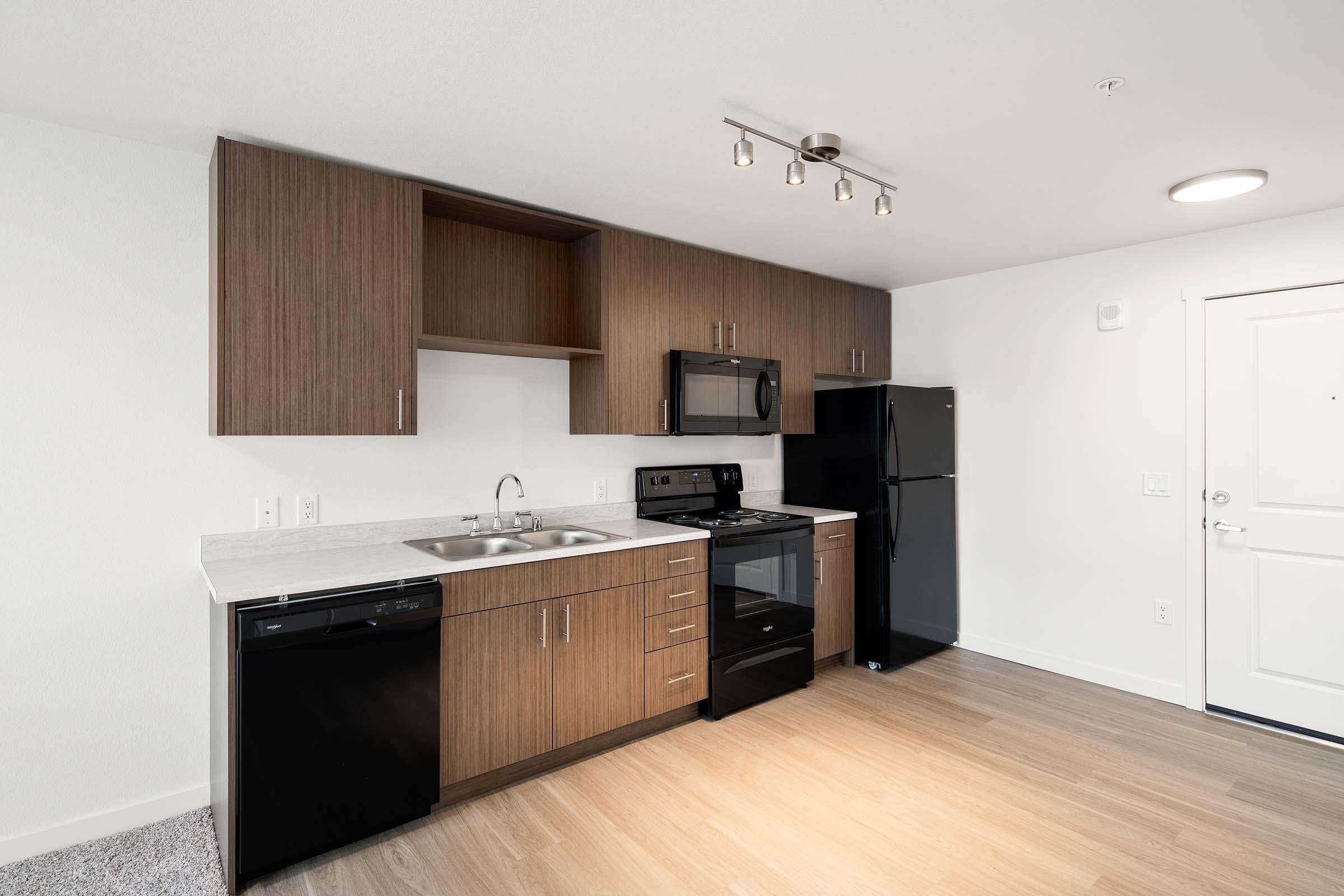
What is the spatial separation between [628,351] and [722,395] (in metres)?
0.62

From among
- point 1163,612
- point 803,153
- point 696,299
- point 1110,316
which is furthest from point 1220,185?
point 696,299

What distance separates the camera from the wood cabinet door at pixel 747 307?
369 cm

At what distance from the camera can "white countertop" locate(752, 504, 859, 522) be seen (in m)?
3.80

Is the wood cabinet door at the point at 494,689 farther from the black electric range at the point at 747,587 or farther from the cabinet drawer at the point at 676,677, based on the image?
the black electric range at the point at 747,587

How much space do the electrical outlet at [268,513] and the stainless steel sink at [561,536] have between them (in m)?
0.95

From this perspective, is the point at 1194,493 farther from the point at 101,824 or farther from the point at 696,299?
the point at 101,824

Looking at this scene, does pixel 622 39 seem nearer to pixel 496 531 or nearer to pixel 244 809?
pixel 496 531

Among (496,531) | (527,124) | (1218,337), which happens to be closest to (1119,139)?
(1218,337)

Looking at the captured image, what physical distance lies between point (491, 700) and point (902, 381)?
3.37 metres

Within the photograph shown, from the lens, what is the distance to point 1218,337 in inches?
129

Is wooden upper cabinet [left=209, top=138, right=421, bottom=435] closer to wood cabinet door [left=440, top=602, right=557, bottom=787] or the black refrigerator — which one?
wood cabinet door [left=440, top=602, right=557, bottom=787]

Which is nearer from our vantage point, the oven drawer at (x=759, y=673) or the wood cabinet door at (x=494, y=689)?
the wood cabinet door at (x=494, y=689)

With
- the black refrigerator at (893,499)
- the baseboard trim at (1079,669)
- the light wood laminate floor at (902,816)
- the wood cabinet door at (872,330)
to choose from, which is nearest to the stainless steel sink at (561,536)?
the light wood laminate floor at (902,816)

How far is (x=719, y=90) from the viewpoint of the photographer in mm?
1946
